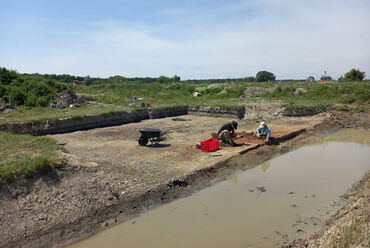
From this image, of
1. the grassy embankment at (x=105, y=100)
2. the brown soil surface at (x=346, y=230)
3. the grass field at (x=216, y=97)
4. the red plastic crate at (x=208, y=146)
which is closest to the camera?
the brown soil surface at (x=346, y=230)

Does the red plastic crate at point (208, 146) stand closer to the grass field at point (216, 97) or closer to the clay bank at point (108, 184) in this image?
the clay bank at point (108, 184)

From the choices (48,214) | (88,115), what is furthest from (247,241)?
(88,115)

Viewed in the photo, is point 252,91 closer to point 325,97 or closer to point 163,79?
point 325,97

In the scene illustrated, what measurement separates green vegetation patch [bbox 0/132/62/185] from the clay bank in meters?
0.27

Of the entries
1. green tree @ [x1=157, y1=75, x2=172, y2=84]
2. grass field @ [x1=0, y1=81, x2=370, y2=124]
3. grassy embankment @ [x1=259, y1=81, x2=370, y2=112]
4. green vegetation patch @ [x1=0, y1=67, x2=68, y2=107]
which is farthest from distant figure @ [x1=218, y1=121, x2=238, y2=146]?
green tree @ [x1=157, y1=75, x2=172, y2=84]

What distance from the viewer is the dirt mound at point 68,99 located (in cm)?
2130

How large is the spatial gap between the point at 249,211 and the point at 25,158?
586 cm

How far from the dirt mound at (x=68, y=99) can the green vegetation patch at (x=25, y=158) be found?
11.4 meters

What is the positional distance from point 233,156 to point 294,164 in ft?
6.93

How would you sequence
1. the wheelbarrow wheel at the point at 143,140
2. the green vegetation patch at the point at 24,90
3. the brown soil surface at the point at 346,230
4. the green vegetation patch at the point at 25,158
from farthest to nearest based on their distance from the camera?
the green vegetation patch at the point at 24,90
the wheelbarrow wheel at the point at 143,140
the green vegetation patch at the point at 25,158
the brown soil surface at the point at 346,230

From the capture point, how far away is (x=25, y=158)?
24.3ft

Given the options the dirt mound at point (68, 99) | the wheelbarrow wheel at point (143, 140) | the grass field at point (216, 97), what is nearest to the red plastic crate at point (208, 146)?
the wheelbarrow wheel at point (143, 140)

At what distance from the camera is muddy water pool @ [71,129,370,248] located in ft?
17.4

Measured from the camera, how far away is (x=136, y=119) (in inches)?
766
